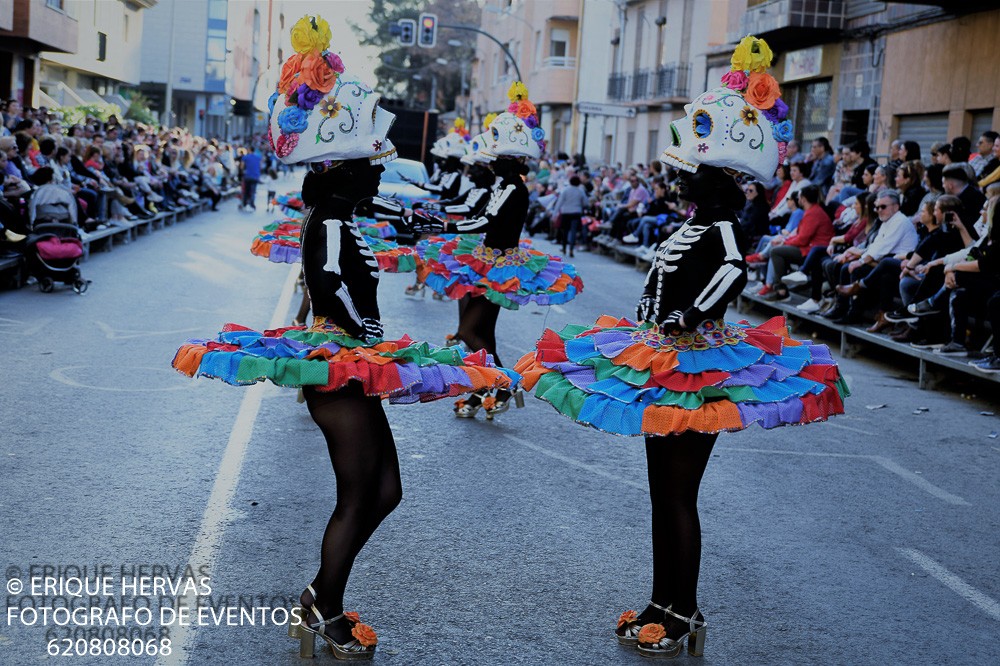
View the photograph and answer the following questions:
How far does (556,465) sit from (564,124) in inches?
2024

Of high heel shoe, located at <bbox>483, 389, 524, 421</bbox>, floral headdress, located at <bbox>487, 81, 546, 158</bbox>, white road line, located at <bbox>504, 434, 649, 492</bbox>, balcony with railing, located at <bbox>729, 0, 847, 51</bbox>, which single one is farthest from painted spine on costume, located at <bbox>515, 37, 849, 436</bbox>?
balcony with railing, located at <bbox>729, 0, 847, 51</bbox>

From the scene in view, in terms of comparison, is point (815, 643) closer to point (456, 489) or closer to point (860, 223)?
point (456, 489)

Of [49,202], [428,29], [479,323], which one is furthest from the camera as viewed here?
[428,29]

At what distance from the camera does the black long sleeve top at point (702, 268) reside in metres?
5.01

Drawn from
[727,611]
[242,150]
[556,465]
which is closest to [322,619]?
[727,611]

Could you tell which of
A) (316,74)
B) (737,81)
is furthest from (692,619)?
(316,74)

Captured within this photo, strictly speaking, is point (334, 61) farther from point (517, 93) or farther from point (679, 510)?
point (517, 93)

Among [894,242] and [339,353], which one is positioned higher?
[894,242]

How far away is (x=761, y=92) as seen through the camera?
5.37 metres

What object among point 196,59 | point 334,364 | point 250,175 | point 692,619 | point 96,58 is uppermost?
point 196,59

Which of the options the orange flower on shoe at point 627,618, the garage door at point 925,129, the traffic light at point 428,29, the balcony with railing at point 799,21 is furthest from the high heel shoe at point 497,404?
the traffic light at point 428,29

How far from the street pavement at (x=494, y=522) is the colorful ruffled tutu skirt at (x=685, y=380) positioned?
3.46 feet

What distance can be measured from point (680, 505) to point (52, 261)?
1252 centimetres

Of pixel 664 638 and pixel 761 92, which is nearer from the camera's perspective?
pixel 664 638
